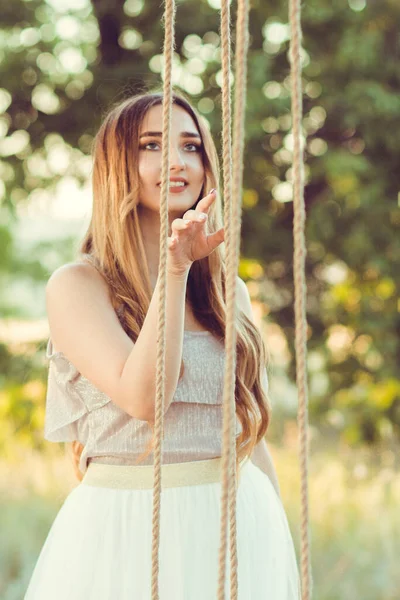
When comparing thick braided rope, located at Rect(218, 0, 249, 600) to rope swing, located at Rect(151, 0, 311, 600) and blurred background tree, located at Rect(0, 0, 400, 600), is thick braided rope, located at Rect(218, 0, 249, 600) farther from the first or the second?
blurred background tree, located at Rect(0, 0, 400, 600)

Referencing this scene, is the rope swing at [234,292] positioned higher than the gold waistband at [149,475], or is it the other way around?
the rope swing at [234,292]

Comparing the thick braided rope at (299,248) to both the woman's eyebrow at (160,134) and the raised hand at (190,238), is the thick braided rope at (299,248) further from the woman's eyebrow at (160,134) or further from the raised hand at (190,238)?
the woman's eyebrow at (160,134)

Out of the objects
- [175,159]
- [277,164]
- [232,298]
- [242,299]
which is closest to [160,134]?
[175,159]

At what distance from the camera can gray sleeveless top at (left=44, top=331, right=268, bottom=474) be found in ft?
3.89

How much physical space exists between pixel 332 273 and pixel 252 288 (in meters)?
0.46

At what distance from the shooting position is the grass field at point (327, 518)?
2766 mm

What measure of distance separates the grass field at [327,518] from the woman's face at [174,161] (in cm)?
185

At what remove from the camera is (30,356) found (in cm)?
432

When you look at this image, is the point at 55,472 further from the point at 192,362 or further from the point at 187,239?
the point at 187,239

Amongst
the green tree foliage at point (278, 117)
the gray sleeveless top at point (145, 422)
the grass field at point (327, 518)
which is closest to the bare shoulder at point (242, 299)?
the gray sleeveless top at point (145, 422)

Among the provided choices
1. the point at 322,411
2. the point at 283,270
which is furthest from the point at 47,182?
the point at 322,411

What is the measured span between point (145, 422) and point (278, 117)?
2793 mm

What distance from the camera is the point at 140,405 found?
103 centimetres

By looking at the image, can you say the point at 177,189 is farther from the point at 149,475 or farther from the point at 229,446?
the point at 229,446
